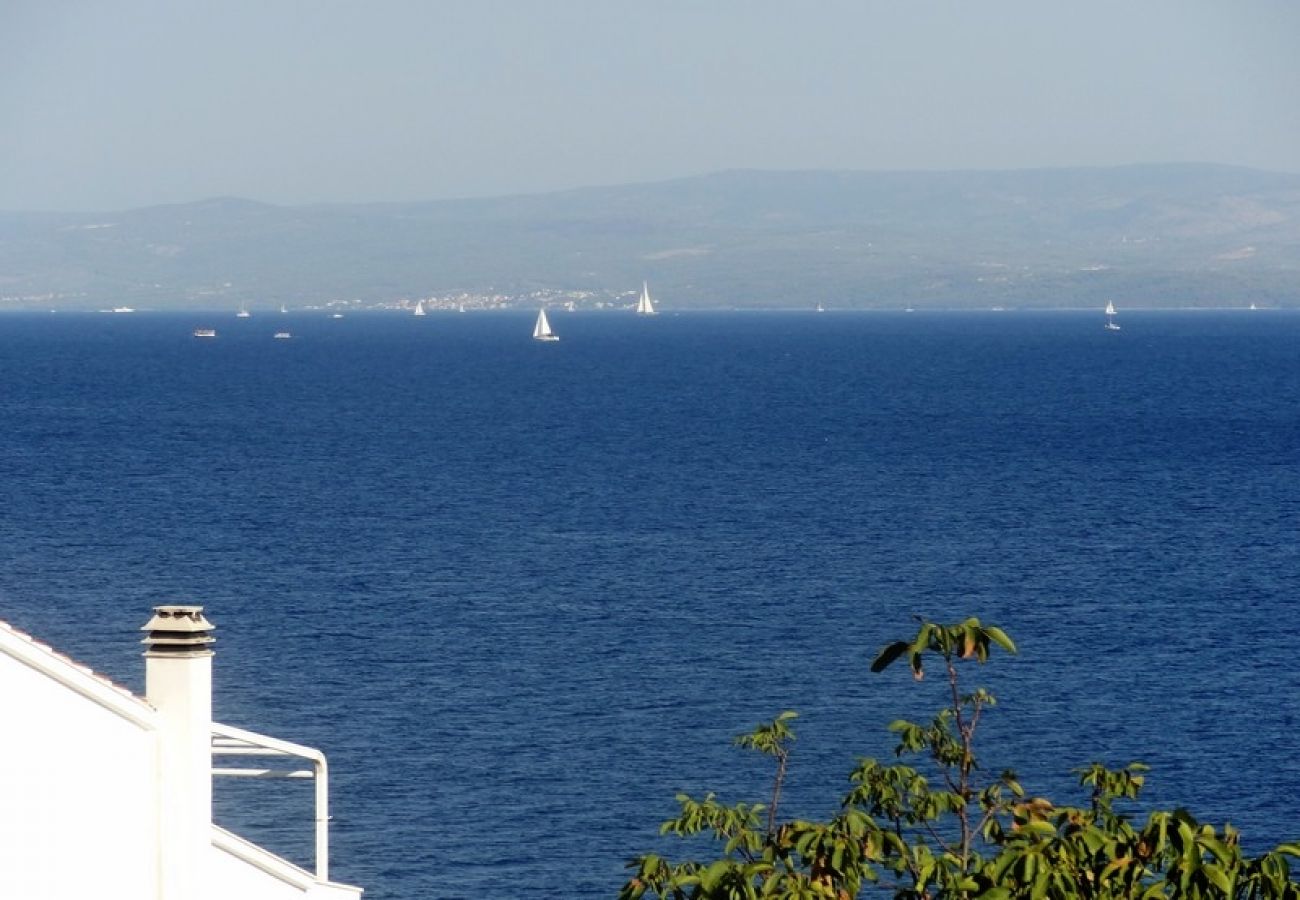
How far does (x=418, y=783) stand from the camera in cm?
5169

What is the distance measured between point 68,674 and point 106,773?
88 centimetres

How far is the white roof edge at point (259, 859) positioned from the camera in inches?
811

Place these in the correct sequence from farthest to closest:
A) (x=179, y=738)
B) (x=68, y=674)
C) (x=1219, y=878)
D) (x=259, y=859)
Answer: (x=259, y=859)
(x=179, y=738)
(x=68, y=674)
(x=1219, y=878)

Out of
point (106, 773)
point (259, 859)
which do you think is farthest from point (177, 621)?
point (259, 859)

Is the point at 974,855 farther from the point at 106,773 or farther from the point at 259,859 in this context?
the point at 259,859

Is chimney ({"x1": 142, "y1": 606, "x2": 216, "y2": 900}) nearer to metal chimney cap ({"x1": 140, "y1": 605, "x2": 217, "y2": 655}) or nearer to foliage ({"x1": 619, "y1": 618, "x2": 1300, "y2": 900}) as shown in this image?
metal chimney cap ({"x1": 140, "y1": 605, "x2": 217, "y2": 655})

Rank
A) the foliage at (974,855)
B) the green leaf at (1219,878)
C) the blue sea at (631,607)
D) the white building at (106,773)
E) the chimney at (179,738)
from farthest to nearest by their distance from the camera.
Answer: the blue sea at (631,607), the chimney at (179,738), the white building at (106,773), the foliage at (974,855), the green leaf at (1219,878)

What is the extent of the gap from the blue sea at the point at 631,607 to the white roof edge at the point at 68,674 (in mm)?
26870

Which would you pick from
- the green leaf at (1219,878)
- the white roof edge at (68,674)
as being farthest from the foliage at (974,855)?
the white roof edge at (68,674)

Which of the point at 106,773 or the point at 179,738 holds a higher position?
the point at 179,738

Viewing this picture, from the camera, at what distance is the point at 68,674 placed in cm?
1667

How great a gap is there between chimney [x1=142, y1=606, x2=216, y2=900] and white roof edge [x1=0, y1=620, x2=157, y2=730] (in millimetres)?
268

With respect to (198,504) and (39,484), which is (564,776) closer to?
(198,504)

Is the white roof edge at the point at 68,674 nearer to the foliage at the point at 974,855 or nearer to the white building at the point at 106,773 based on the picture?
the white building at the point at 106,773
